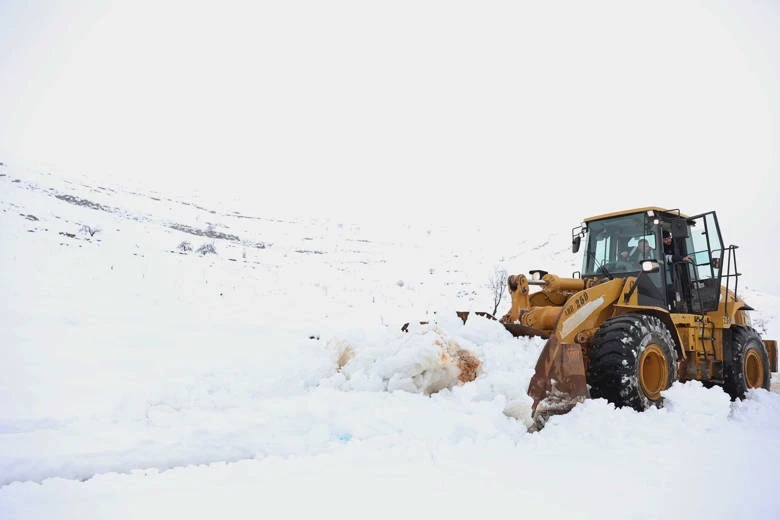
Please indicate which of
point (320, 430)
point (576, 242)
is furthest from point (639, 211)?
point (320, 430)

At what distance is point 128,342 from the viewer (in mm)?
7047

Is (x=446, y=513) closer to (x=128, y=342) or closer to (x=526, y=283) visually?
(x=526, y=283)

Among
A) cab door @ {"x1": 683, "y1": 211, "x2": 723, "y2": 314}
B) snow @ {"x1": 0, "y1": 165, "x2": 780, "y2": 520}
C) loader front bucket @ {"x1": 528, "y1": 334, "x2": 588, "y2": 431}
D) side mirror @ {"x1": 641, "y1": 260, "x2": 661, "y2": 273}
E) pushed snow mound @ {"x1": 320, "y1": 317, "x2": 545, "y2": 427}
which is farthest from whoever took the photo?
cab door @ {"x1": 683, "y1": 211, "x2": 723, "y2": 314}

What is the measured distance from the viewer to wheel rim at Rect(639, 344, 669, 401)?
4855 mm

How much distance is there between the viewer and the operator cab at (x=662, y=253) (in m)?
6.20

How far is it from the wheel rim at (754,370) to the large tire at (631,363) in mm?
2798

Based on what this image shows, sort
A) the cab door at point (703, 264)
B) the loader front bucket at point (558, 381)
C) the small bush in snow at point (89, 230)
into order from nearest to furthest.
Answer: the loader front bucket at point (558, 381) → the cab door at point (703, 264) → the small bush in snow at point (89, 230)

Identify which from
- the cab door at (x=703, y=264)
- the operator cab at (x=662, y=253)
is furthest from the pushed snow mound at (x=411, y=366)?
the cab door at (x=703, y=264)

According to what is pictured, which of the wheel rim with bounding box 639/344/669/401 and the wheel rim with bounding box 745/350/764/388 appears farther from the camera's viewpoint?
the wheel rim with bounding box 745/350/764/388

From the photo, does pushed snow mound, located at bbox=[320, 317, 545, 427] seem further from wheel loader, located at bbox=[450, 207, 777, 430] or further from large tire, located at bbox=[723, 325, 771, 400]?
large tire, located at bbox=[723, 325, 771, 400]

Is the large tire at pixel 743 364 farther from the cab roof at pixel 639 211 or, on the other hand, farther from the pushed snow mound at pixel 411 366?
the pushed snow mound at pixel 411 366

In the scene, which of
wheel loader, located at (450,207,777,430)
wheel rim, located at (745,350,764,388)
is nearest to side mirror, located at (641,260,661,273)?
wheel loader, located at (450,207,777,430)

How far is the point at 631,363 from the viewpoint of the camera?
438cm

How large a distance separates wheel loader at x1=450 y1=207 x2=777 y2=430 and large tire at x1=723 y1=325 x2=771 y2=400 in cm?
1
